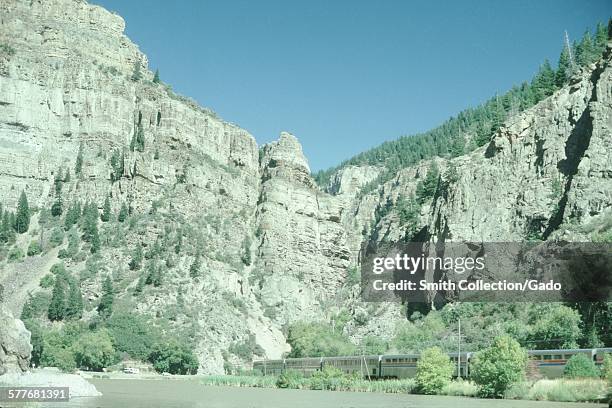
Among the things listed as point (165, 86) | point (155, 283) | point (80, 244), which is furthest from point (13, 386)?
point (165, 86)

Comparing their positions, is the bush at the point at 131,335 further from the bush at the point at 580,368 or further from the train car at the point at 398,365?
the bush at the point at 580,368

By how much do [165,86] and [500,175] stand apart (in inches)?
3192

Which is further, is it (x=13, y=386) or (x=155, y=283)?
(x=155, y=283)

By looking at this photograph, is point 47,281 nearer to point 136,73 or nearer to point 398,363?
point 136,73

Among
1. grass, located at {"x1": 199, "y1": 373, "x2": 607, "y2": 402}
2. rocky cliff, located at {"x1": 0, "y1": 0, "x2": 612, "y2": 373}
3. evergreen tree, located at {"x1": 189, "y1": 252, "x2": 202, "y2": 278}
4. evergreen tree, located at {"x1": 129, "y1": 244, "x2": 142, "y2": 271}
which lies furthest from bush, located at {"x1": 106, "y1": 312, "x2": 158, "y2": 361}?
grass, located at {"x1": 199, "y1": 373, "x2": 607, "y2": 402}

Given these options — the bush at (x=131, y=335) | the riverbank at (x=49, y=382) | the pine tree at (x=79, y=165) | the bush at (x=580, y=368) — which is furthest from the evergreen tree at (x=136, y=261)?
the bush at (x=580, y=368)

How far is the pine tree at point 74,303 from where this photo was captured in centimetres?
11781

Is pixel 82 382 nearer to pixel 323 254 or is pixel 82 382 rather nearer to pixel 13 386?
pixel 13 386

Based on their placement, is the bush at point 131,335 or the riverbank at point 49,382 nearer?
the riverbank at point 49,382

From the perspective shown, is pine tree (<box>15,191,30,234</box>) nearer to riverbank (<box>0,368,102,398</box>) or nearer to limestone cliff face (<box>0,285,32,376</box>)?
limestone cliff face (<box>0,285,32,376</box>)

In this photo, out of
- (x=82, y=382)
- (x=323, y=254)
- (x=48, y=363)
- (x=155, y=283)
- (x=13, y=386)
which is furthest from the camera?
(x=323, y=254)

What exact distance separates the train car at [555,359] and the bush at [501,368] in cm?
420

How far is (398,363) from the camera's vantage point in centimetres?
7944

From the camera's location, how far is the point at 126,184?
455ft
